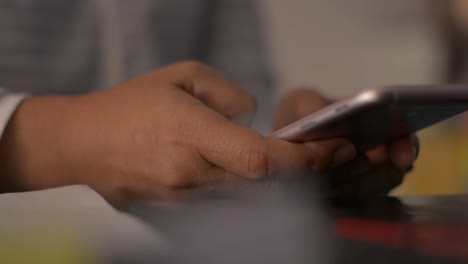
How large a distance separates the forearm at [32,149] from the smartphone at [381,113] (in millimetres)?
196

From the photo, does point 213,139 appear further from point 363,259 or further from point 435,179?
point 435,179

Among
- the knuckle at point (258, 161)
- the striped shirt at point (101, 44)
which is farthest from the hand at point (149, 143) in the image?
the striped shirt at point (101, 44)

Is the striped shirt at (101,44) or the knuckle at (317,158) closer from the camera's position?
the knuckle at (317,158)

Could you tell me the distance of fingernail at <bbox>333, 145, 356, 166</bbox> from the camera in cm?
36

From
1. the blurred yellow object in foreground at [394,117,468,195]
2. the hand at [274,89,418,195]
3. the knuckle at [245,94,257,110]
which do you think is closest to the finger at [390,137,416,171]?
the hand at [274,89,418,195]

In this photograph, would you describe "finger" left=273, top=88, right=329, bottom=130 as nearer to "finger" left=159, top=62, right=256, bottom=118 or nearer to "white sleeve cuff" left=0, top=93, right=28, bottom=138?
"finger" left=159, top=62, right=256, bottom=118

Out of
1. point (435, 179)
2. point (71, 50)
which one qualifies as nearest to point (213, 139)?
point (71, 50)

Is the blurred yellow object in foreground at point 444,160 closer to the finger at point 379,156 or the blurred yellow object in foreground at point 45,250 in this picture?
the finger at point 379,156

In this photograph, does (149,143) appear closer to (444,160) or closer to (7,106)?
(7,106)

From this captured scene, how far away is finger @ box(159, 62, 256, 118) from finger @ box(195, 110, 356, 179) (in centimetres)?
9

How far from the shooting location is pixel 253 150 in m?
0.32

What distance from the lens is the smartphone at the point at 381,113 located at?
0.28m

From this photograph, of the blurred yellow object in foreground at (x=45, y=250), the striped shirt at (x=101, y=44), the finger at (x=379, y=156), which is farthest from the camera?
the striped shirt at (x=101, y=44)

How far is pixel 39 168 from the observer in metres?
0.45
